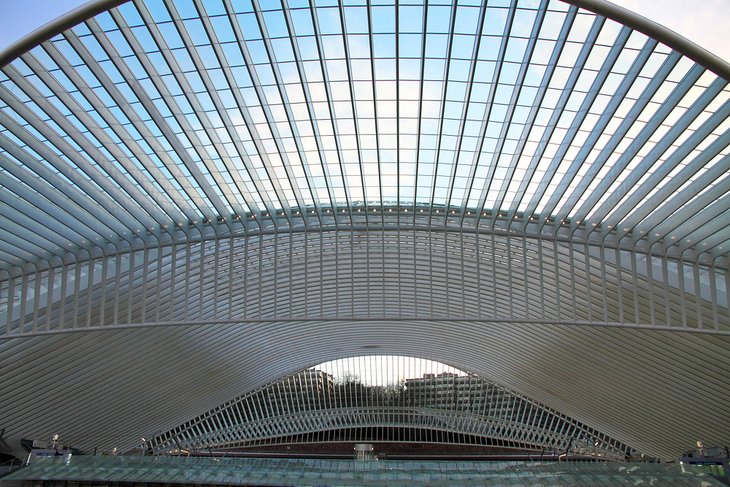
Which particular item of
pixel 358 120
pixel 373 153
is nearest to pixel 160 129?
pixel 358 120

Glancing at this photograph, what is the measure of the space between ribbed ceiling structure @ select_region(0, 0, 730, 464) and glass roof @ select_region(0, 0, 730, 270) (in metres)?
0.10

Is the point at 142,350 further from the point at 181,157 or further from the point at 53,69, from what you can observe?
the point at 53,69

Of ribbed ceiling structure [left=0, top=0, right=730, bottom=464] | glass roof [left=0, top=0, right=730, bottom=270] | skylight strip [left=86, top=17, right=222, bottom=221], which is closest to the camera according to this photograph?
glass roof [left=0, top=0, right=730, bottom=270]

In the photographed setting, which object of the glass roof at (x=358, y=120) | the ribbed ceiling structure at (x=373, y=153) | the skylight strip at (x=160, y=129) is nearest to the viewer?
the glass roof at (x=358, y=120)

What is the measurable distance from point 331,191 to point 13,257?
53.2 ft

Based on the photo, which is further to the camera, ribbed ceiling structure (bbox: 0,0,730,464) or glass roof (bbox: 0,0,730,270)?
ribbed ceiling structure (bbox: 0,0,730,464)

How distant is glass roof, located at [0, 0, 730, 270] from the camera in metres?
18.8

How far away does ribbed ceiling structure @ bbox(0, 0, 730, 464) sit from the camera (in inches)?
742

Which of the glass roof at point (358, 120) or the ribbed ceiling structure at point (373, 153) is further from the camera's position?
the ribbed ceiling structure at point (373, 153)

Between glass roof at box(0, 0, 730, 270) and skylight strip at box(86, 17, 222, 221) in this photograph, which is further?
skylight strip at box(86, 17, 222, 221)

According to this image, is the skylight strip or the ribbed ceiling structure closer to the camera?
the ribbed ceiling structure

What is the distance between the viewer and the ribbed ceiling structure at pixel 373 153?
18859 millimetres

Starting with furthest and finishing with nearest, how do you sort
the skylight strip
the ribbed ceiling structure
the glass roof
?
the skylight strip, the ribbed ceiling structure, the glass roof

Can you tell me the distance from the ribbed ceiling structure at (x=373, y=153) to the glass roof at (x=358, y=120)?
0.10 m
